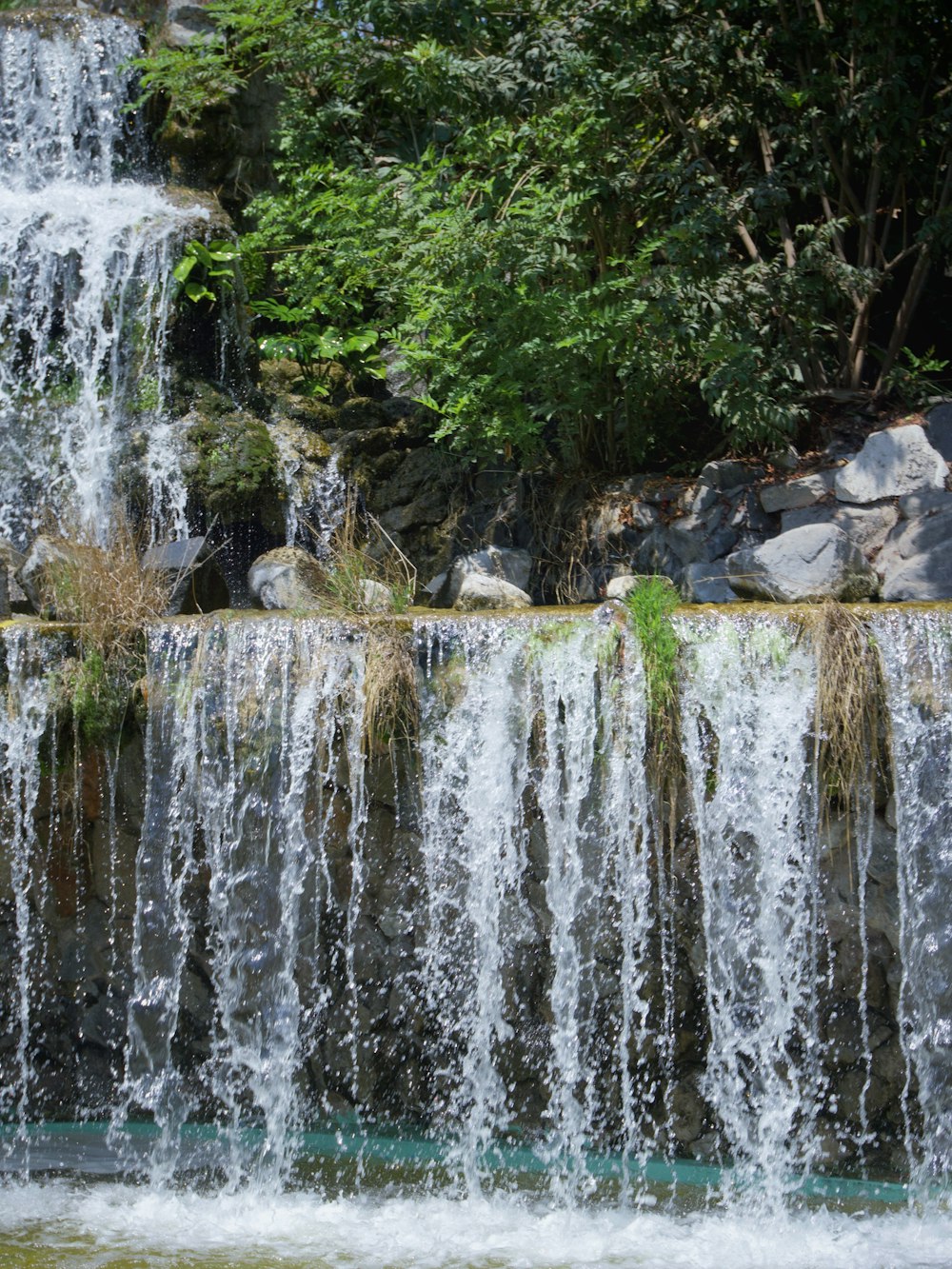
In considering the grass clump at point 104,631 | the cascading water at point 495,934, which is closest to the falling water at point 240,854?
the cascading water at point 495,934

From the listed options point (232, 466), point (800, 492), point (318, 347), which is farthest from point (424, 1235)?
point (318, 347)

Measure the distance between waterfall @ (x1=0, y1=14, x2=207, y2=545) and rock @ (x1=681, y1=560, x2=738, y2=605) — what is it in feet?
8.78

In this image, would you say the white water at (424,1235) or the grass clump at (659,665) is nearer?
the white water at (424,1235)

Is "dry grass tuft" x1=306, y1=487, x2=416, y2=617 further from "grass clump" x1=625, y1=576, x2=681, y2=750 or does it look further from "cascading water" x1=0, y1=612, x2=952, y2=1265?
"grass clump" x1=625, y1=576, x2=681, y2=750

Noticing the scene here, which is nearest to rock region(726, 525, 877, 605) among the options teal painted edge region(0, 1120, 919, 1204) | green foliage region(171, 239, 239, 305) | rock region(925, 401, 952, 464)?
rock region(925, 401, 952, 464)

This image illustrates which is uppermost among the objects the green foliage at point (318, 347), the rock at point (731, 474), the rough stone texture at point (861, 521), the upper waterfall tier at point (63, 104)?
the upper waterfall tier at point (63, 104)

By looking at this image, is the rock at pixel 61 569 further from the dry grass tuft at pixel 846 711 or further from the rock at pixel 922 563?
the rock at pixel 922 563

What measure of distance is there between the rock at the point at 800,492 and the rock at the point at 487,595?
1539 mm

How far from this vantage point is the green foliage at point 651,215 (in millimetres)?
6461

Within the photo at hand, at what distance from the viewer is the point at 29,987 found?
4.81m

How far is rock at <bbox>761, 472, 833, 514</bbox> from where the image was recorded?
6.48 m

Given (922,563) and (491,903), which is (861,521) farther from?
(491,903)

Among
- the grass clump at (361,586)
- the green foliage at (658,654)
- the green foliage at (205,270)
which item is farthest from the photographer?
the green foliage at (205,270)

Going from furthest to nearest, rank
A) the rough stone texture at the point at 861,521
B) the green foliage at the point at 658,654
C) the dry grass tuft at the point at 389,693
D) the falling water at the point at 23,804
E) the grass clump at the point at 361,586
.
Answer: the rough stone texture at the point at 861,521
the grass clump at the point at 361,586
the falling water at the point at 23,804
the dry grass tuft at the point at 389,693
the green foliage at the point at 658,654
